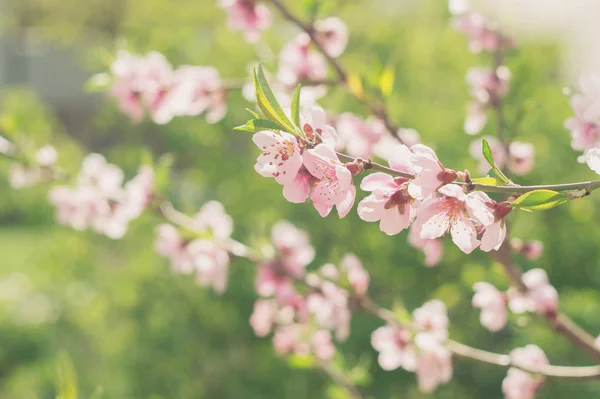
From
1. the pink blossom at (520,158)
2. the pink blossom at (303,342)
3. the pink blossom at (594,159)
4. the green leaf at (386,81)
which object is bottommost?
the pink blossom at (303,342)

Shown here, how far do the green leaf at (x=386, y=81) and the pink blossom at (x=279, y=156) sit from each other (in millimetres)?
662

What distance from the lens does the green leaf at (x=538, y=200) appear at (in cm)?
82

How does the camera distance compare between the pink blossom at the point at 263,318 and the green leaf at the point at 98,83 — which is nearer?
the green leaf at the point at 98,83

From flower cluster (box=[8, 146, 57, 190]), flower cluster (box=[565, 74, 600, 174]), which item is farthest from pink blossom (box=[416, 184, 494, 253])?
flower cluster (box=[8, 146, 57, 190])

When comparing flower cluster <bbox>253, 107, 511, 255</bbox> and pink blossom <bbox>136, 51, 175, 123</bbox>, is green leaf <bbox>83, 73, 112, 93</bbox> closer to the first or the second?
pink blossom <bbox>136, 51, 175, 123</bbox>

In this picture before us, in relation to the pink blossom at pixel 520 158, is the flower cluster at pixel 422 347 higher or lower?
lower

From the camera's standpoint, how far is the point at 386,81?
157 centimetres

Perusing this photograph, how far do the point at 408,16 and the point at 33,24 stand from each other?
17691 mm

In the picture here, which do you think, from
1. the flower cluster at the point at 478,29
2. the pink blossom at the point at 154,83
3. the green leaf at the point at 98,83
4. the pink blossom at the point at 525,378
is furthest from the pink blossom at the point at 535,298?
the green leaf at the point at 98,83

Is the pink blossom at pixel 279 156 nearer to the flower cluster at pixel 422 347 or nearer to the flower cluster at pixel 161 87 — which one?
the flower cluster at pixel 422 347

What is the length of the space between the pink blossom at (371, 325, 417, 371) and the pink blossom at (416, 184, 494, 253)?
0.79 meters

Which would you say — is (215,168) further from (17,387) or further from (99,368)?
(17,387)

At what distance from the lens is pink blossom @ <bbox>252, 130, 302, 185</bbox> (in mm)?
908

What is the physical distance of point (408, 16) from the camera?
4.96 meters
